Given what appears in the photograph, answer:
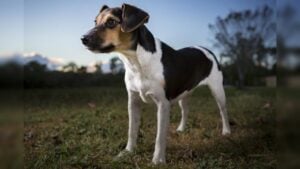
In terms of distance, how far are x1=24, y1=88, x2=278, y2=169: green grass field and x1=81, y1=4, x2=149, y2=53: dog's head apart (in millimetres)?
130

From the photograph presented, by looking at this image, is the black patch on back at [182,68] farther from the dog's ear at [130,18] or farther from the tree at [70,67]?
the tree at [70,67]

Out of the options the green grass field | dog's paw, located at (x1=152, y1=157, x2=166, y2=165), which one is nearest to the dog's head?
the green grass field

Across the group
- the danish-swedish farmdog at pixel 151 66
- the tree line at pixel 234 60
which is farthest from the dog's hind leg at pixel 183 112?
the tree line at pixel 234 60

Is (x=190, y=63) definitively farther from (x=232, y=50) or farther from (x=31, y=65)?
(x=31, y=65)

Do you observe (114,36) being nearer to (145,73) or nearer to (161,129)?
(145,73)

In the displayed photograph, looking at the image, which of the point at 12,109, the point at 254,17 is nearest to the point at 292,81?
the point at 254,17

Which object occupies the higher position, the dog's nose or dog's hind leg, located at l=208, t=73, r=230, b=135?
the dog's nose

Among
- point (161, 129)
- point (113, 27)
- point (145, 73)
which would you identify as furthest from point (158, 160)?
point (113, 27)

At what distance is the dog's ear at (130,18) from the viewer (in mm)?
740

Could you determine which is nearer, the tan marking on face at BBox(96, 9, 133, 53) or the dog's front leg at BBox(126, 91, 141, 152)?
the tan marking on face at BBox(96, 9, 133, 53)

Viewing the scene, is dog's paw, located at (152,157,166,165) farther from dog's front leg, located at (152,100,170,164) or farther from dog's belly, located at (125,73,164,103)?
dog's belly, located at (125,73,164,103)

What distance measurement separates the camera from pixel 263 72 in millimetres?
822

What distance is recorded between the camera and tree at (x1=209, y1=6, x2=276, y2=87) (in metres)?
0.78

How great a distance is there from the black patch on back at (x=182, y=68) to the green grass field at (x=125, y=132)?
0.04 metres
